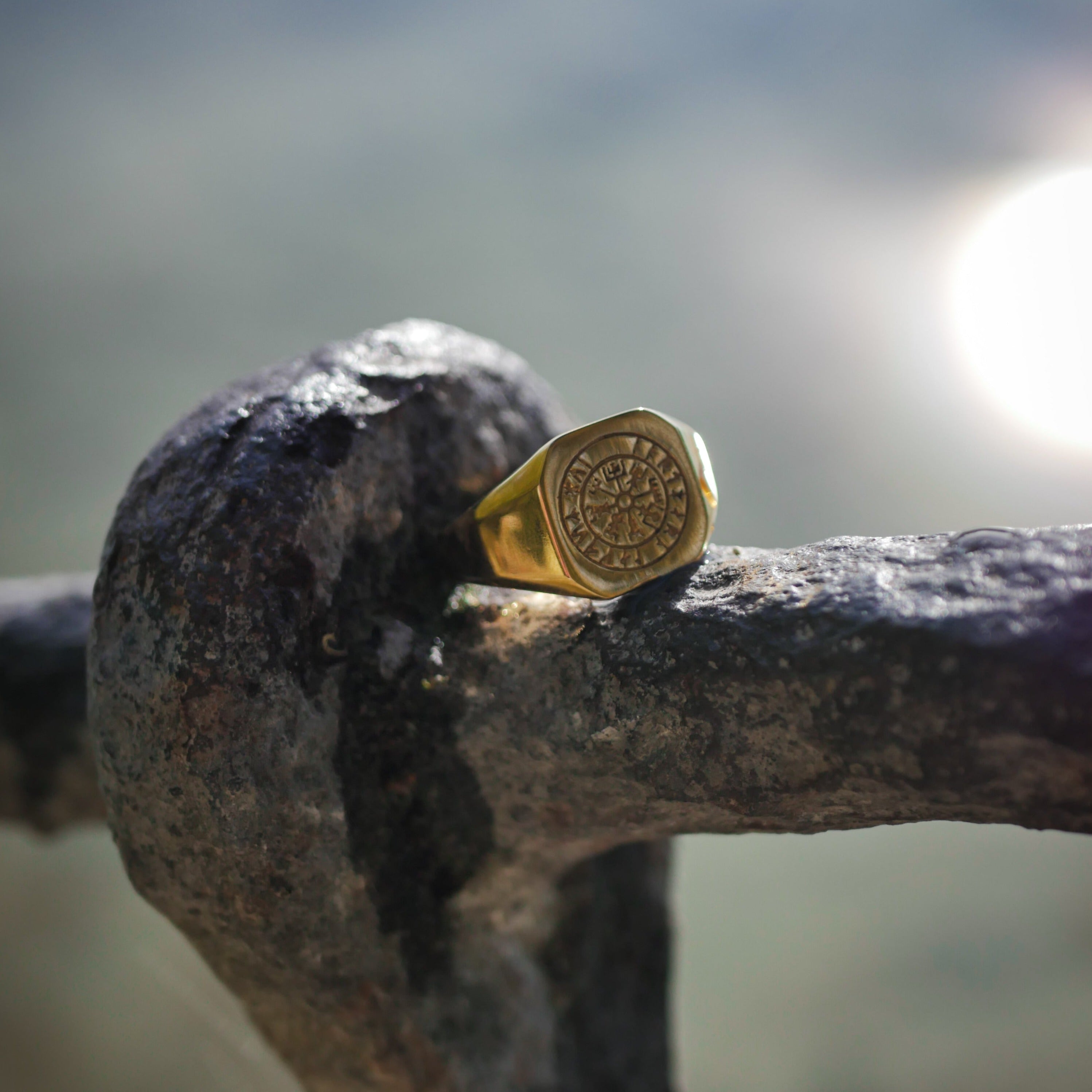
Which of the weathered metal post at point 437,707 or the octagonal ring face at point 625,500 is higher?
the octagonal ring face at point 625,500

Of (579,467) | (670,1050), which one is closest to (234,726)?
(579,467)

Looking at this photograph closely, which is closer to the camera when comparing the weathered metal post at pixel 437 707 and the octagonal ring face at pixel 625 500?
the weathered metal post at pixel 437 707

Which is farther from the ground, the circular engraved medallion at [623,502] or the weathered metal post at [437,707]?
the circular engraved medallion at [623,502]

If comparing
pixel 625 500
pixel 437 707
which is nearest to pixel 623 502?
pixel 625 500

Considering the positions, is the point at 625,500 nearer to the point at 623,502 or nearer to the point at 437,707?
the point at 623,502

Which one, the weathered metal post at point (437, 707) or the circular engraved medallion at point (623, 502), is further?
the circular engraved medallion at point (623, 502)

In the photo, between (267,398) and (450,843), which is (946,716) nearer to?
(450,843)

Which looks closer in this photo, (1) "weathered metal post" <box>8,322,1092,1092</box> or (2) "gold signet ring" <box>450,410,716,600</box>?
(1) "weathered metal post" <box>8,322,1092,1092</box>
